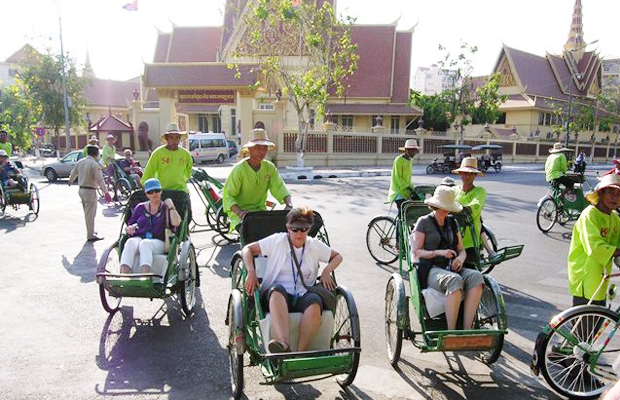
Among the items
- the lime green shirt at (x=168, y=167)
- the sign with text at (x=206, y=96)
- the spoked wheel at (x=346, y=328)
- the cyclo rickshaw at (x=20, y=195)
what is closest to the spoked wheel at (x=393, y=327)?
the spoked wheel at (x=346, y=328)

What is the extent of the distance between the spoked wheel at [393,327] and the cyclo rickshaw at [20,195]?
9412mm

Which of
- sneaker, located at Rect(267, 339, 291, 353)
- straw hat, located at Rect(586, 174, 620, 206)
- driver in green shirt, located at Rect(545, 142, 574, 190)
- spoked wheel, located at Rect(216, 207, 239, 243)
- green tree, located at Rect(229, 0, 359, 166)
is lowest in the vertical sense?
spoked wheel, located at Rect(216, 207, 239, 243)

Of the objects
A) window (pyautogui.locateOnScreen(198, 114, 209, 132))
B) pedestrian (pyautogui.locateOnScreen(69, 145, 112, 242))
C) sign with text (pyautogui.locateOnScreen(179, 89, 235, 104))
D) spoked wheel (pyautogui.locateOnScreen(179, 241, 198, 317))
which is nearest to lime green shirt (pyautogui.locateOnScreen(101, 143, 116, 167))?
pedestrian (pyautogui.locateOnScreen(69, 145, 112, 242))

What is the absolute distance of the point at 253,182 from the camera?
543 cm

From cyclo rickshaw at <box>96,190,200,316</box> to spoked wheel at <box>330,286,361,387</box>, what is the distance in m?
1.80

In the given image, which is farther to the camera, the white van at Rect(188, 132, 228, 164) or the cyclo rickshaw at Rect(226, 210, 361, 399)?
the white van at Rect(188, 132, 228, 164)

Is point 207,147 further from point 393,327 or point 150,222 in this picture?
point 393,327

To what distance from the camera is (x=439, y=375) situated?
3930 mm

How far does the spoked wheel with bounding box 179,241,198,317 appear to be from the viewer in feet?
16.1

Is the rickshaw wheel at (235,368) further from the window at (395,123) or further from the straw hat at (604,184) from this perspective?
the window at (395,123)

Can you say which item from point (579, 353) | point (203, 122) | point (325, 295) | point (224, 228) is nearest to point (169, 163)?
point (224, 228)

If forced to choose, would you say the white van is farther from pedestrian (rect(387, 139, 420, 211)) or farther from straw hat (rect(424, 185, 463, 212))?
straw hat (rect(424, 185, 463, 212))

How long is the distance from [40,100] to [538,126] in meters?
41.7

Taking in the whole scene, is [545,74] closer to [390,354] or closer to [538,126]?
[538,126]
